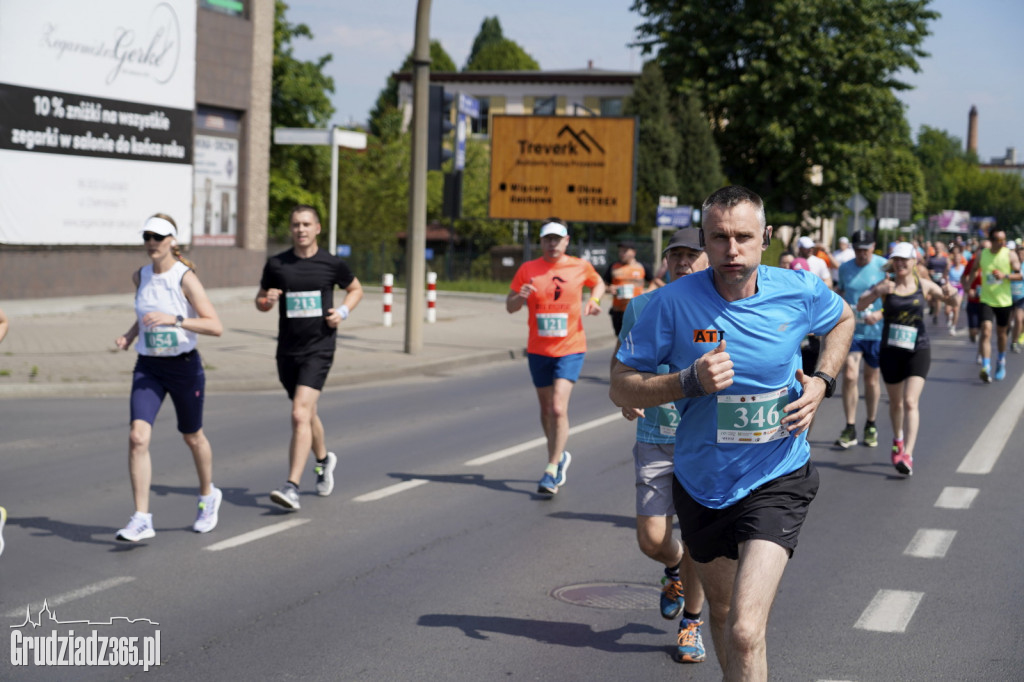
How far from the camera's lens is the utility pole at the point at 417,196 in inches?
720

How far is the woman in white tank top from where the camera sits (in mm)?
7246

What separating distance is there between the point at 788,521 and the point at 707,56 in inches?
1943

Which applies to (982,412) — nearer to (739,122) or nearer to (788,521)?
(788,521)

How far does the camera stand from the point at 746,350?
159 inches

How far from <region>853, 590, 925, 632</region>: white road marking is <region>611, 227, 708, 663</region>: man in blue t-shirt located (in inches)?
34.7

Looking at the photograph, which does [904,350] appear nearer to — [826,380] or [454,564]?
[454,564]

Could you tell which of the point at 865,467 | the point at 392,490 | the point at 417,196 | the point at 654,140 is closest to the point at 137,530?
the point at 392,490

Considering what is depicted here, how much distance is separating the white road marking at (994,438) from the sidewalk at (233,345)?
7664 millimetres

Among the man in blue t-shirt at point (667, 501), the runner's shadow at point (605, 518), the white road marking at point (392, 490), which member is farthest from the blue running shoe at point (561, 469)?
the man in blue t-shirt at point (667, 501)

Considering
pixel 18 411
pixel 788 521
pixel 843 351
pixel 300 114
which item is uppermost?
pixel 300 114

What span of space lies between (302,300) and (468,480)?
2.01m

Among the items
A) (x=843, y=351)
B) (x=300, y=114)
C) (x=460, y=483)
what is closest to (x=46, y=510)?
(x=460, y=483)

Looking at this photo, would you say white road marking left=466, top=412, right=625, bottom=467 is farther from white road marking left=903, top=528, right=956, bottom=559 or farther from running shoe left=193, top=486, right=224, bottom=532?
white road marking left=903, top=528, right=956, bottom=559

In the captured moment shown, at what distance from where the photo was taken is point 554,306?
911 cm
